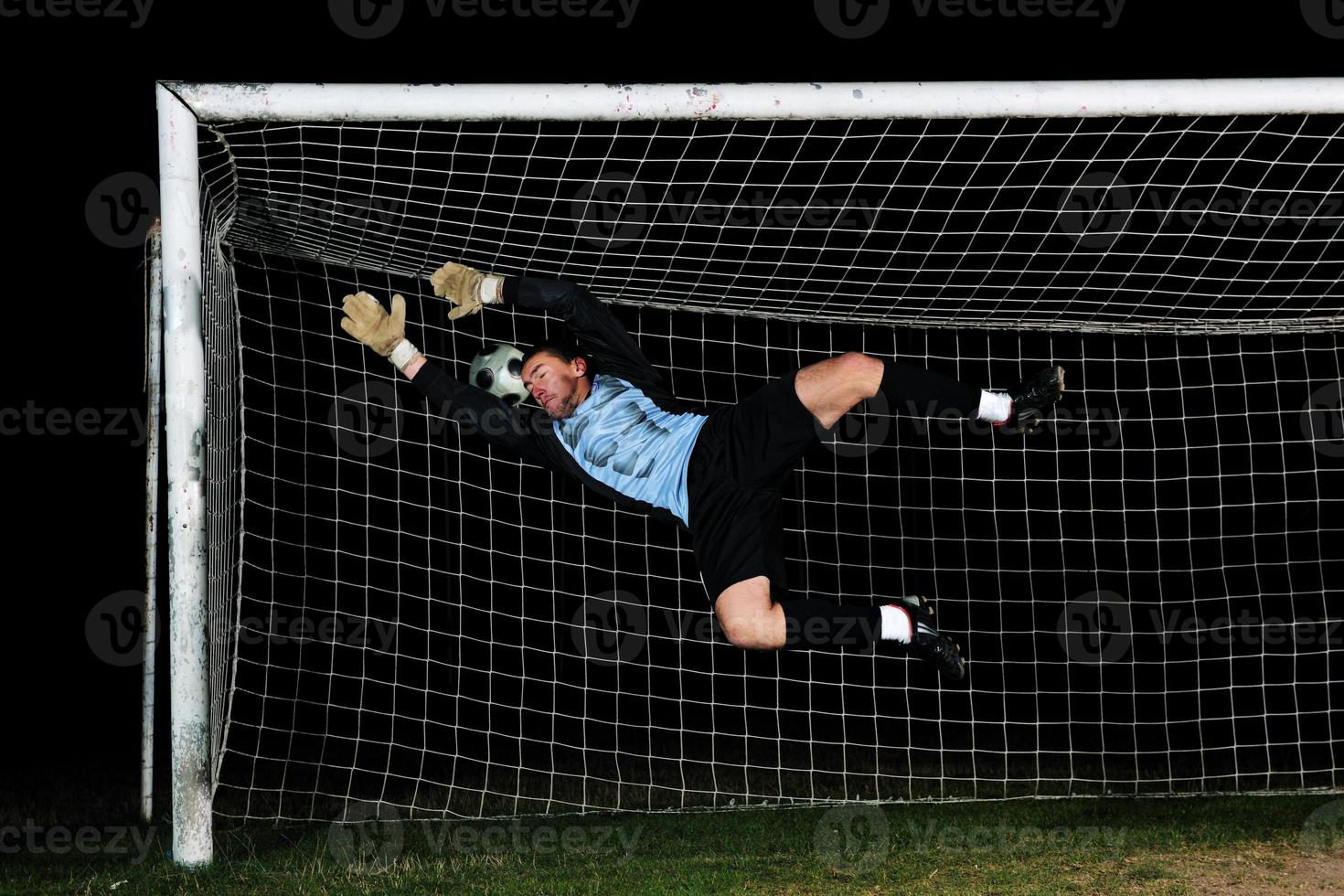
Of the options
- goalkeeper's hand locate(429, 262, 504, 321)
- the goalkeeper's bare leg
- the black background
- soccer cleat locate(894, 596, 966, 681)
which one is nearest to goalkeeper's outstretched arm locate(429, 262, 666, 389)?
goalkeeper's hand locate(429, 262, 504, 321)

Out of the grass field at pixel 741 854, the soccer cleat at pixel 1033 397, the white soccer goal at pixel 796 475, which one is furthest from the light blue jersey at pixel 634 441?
the grass field at pixel 741 854

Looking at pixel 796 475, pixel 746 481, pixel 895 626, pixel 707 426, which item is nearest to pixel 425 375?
pixel 707 426

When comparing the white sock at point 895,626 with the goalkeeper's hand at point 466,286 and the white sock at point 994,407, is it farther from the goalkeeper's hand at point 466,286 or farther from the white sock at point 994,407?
A: the goalkeeper's hand at point 466,286

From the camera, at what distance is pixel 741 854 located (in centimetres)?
440

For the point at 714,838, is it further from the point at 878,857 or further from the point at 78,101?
the point at 78,101

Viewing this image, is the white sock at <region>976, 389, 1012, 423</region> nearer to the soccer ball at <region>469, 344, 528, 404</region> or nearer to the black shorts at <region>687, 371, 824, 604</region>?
the black shorts at <region>687, 371, 824, 604</region>

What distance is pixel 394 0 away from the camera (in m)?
7.24

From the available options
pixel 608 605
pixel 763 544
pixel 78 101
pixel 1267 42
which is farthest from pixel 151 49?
pixel 1267 42

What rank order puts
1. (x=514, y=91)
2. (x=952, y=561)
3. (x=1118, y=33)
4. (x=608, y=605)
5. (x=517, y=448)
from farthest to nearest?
(x=952, y=561), (x=608, y=605), (x=1118, y=33), (x=517, y=448), (x=514, y=91)

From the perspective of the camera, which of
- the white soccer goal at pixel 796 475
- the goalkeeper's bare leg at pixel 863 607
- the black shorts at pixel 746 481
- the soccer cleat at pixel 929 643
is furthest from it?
the white soccer goal at pixel 796 475

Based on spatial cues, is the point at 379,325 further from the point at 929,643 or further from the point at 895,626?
the point at 929,643

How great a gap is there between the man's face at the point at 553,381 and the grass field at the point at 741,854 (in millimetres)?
1603

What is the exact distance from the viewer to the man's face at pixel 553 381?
3918 mm

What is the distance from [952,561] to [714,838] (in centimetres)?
478
